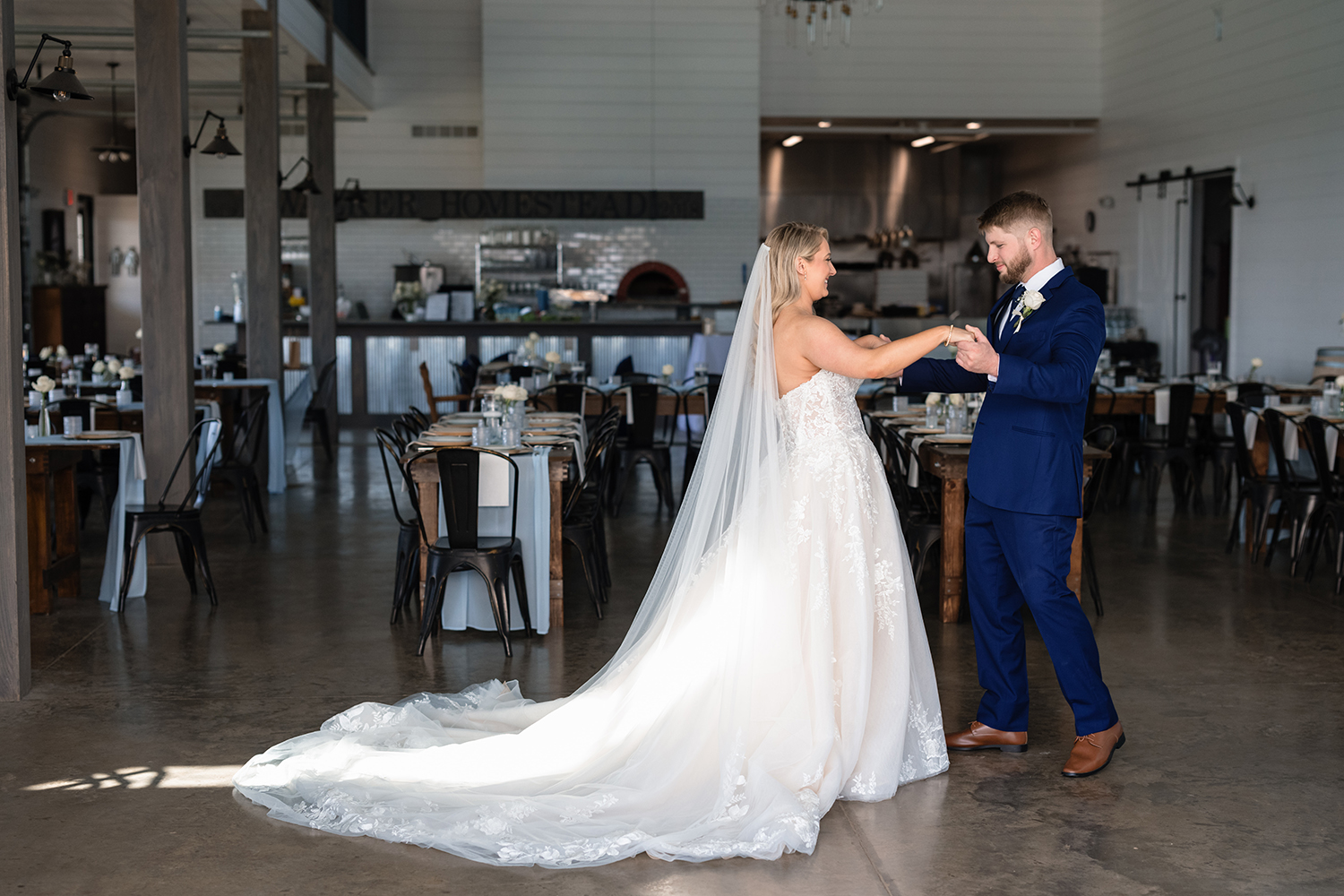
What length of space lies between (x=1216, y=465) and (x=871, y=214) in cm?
1053

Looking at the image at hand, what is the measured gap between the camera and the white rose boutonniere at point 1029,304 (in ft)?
12.3

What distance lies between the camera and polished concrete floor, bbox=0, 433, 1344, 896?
322cm

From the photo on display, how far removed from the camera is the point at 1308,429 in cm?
673

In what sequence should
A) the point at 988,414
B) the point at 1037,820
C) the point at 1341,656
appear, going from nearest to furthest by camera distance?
the point at 1037,820, the point at 988,414, the point at 1341,656

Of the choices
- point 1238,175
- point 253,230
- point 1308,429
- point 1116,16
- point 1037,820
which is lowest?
point 1037,820

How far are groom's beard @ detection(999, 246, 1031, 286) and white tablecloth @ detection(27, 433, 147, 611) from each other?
4.42m

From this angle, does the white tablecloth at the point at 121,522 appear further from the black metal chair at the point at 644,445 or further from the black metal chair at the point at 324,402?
the black metal chair at the point at 324,402

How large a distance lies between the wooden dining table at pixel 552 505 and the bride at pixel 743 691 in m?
1.59

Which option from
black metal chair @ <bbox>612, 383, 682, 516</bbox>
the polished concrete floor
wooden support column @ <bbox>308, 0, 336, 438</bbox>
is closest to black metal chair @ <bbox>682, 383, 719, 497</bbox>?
black metal chair @ <bbox>612, 383, 682, 516</bbox>

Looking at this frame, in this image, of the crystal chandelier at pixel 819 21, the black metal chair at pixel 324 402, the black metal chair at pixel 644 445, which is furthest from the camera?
the crystal chandelier at pixel 819 21

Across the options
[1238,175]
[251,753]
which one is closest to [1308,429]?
[251,753]

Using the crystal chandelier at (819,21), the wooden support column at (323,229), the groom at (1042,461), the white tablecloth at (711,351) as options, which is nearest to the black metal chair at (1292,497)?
the groom at (1042,461)

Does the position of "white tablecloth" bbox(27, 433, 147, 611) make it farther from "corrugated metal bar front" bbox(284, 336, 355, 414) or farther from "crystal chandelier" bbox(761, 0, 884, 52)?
"crystal chandelier" bbox(761, 0, 884, 52)

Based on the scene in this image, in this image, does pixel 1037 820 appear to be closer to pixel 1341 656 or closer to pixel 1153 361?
pixel 1341 656
